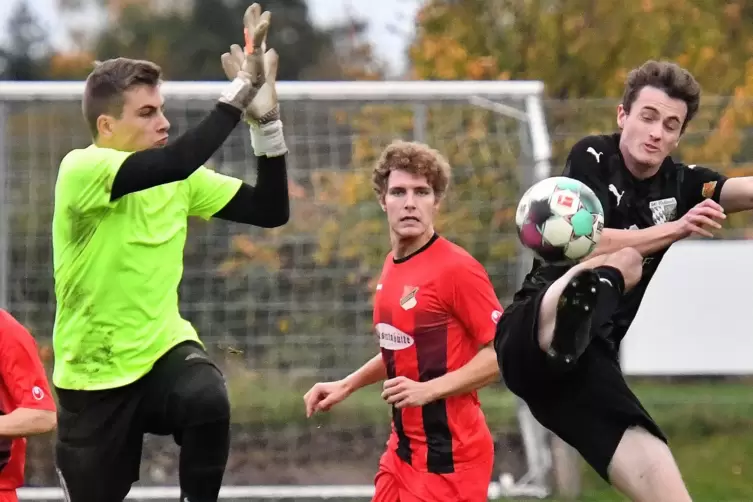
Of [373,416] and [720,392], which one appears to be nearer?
[373,416]

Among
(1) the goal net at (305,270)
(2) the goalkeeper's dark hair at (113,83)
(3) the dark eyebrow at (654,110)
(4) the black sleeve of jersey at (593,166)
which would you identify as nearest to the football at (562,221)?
(4) the black sleeve of jersey at (593,166)

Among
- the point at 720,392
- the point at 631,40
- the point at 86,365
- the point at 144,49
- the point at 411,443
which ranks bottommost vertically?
the point at 720,392

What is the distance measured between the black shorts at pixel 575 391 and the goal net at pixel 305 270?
3.94 metres

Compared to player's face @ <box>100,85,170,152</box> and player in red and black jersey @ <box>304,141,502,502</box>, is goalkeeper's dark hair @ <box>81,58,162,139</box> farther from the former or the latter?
player in red and black jersey @ <box>304,141,502,502</box>

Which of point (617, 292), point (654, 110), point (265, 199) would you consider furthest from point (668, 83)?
point (265, 199)

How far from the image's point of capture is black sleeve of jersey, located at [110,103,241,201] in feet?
14.7

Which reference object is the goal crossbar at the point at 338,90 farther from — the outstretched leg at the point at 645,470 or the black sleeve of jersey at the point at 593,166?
the outstretched leg at the point at 645,470

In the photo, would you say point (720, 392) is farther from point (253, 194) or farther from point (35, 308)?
point (253, 194)

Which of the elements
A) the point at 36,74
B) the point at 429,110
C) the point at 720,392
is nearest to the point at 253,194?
the point at 429,110

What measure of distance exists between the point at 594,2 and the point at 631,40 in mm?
487

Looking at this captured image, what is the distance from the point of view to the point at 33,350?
4.80 meters

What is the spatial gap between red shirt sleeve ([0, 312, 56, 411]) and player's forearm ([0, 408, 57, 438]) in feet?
0.10

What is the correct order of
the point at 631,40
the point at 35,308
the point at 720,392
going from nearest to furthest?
the point at 35,308 < the point at 720,392 < the point at 631,40

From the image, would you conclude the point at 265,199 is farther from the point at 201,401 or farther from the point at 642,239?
the point at 642,239
